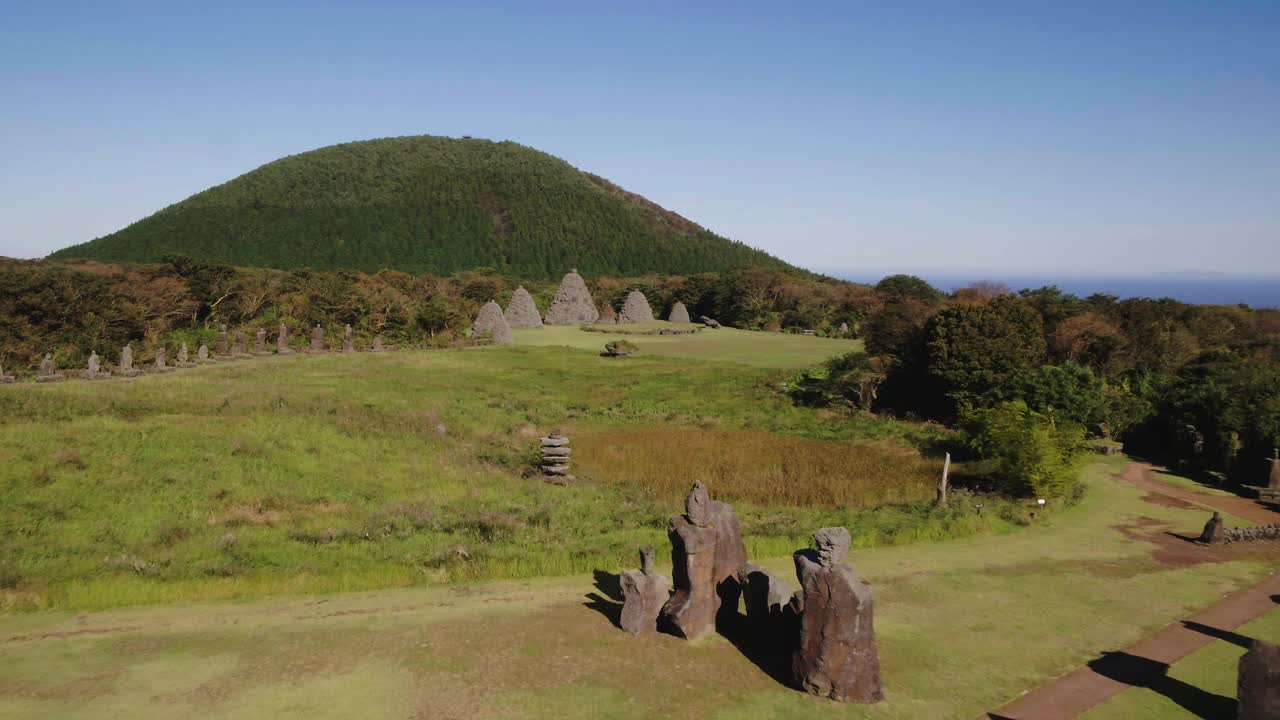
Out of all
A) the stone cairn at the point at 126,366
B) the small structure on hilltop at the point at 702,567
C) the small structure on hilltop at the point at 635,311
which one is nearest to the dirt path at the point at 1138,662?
the small structure on hilltop at the point at 702,567

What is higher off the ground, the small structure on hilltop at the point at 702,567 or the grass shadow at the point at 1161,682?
A: the small structure on hilltop at the point at 702,567

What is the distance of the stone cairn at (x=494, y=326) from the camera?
6203 cm

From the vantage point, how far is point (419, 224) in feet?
470

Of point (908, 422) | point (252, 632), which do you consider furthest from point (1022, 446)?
point (252, 632)

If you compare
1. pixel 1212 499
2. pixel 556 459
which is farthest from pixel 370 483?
pixel 1212 499

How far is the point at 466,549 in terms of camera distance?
15930mm

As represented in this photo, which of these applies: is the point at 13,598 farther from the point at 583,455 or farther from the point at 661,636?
the point at 583,455

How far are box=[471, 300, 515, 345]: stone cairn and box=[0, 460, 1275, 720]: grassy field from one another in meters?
48.8

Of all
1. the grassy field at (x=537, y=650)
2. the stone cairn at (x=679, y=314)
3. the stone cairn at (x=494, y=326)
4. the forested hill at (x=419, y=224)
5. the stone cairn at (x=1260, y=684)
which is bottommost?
the grassy field at (x=537, y=650)

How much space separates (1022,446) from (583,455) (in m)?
14.3

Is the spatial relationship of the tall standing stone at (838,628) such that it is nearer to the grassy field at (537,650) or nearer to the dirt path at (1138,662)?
the grassy field at (537,650)

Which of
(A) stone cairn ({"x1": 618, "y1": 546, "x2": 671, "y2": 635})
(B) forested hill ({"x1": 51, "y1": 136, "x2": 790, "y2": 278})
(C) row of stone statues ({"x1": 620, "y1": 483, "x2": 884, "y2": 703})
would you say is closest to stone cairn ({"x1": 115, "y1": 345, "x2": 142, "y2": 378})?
(A) stone cairn ({"x1": 618, "y1": 546, "x2": 671, "y2": 635})

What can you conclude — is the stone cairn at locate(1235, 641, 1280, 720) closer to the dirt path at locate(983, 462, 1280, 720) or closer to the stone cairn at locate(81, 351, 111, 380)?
the dirt path at locate(983, 462, 1280, 720)

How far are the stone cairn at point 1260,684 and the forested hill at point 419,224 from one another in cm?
12059
